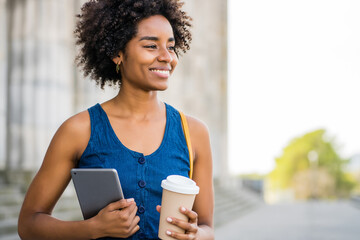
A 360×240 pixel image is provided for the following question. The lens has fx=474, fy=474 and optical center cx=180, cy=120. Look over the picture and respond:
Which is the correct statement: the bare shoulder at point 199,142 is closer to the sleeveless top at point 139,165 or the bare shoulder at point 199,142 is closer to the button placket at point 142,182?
the sleeveless top at point 139,165

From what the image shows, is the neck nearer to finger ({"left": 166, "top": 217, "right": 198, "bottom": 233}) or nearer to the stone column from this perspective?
finger ({"left": 166, "top": 217, "right": 198, "bottom": 233})

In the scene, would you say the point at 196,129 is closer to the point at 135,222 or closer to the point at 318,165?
the point at 135,222

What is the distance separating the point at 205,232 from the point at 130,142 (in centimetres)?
51

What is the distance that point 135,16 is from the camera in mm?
2154

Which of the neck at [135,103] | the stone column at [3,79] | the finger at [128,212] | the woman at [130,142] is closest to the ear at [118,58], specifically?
the woman at [130,142]

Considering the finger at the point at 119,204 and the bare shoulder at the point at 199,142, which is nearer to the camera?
the finger at the point at 119,204

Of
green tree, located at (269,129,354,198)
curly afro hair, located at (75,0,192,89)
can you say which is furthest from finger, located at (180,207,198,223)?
green tree, located at (269,129,354,198)

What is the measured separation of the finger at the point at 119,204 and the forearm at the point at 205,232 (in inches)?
12.7

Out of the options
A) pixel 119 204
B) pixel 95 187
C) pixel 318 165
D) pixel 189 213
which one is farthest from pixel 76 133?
pixel 318 165

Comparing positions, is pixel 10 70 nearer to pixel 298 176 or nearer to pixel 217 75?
pixel 217 75

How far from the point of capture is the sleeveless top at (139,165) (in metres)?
2.01

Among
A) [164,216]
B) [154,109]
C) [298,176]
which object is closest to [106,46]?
[154,109]

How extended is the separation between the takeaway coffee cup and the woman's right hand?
0.12 meters

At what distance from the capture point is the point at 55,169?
6.68 feet
